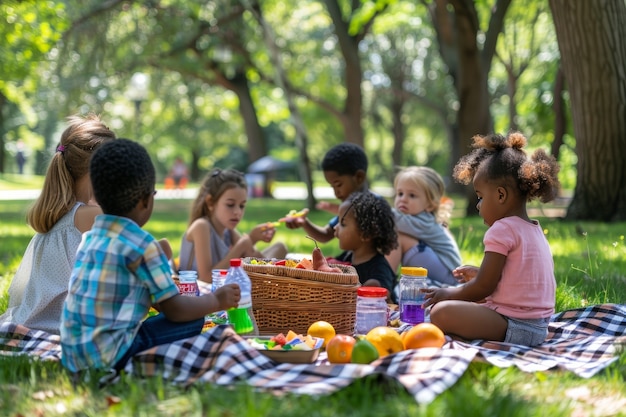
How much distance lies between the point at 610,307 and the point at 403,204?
2033 millimetres

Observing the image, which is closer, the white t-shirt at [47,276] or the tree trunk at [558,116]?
the white t-shirt at [47,276]

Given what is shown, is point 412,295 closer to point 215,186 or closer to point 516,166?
point 516,166

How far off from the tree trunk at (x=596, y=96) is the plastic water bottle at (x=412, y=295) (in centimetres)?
578

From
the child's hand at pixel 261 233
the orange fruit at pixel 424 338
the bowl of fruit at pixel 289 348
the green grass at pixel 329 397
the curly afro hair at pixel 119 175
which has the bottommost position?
the green grass at pixel 329 397

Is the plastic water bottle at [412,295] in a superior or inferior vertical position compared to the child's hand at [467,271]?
inferior

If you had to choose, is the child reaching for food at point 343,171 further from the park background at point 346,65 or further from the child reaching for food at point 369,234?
the park background at point 346,65

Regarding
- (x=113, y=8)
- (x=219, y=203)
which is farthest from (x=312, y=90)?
(x=219, y=203)

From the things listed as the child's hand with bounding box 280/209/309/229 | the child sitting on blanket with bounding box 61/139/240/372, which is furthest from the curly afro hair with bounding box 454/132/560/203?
the child's hand with bounding box 280/209/309/229

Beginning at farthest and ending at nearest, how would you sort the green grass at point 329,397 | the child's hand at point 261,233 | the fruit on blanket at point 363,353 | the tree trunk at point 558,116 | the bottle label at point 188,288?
the tree trunk at point 558,116, the child's hand at point 261,233, the bottle label at point 188,288, the fruit on blanket at point 363,353, the green grass at point 329,397

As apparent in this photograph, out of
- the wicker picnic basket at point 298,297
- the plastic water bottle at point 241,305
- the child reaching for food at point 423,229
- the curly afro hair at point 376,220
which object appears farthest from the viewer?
the child reaching for food at point 423,229

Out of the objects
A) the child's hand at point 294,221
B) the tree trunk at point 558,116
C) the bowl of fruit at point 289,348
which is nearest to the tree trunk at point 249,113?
the tree trunk at point 558,116

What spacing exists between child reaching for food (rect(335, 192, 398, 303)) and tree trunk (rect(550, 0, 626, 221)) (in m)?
5.16

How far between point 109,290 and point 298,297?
57.3 inches

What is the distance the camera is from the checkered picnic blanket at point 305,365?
3109 millimetres
